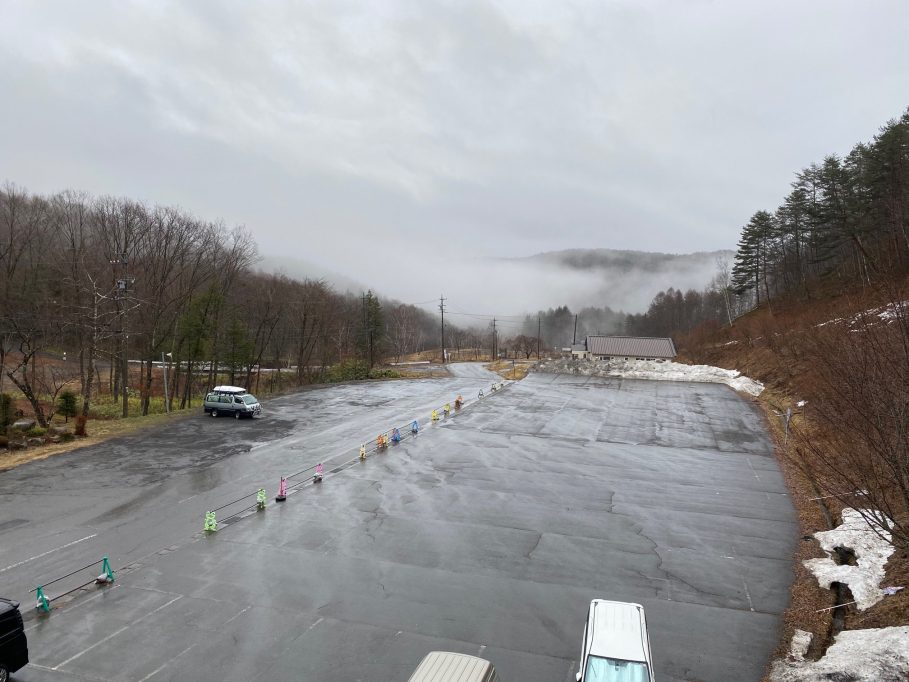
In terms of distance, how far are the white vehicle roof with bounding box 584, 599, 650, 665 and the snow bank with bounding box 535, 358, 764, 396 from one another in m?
40.5

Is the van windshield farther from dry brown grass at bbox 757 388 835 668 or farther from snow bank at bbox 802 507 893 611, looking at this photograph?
snow bank at bbox 802 507 893 611

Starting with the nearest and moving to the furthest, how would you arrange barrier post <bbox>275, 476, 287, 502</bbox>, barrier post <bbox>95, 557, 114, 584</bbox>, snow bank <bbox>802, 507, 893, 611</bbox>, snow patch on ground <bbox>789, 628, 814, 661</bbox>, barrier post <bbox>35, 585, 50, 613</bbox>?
snow patch on ground <bbox>789, 628, 814, 661</bbox> < barrier post <bbox>35, 585, 50, 613</bbox> < snow bank <bbox>802, 507, 893, 611</bbox> < barrier post <bbox>95, 557, 114, 584</bbox> < barrier post <bbox>275, 476, 287, 502</bbox>

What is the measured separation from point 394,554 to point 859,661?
A: 29.2 ft

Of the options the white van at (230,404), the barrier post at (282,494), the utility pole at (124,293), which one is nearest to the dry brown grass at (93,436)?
the white van at (230,404)

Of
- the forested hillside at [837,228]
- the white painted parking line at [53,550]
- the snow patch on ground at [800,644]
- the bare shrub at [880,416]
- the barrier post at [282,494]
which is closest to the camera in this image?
the bare shrub at [880,416]

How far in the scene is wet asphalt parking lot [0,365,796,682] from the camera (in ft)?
28.7

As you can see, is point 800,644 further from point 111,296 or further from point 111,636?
point 111,296

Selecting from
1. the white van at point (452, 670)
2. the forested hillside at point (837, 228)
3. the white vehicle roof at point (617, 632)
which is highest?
the forested hillside at point (837, 228)

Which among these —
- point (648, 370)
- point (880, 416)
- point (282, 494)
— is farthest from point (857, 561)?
point (648, 370)

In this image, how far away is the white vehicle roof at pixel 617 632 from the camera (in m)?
7.11

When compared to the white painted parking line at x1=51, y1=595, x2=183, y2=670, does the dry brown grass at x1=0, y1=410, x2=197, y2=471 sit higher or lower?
higher

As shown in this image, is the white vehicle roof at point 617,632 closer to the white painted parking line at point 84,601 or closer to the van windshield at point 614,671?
the van windshield at point 614,671

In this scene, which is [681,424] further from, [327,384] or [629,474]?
[327,384]

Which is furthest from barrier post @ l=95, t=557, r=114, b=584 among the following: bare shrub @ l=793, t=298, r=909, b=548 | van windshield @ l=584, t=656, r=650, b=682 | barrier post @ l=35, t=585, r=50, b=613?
bare shrub @ l=793, t=298, r=909, b=548
